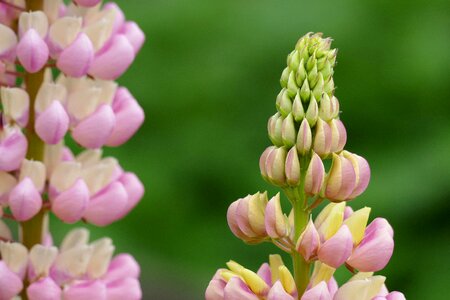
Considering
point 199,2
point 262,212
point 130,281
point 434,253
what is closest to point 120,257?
point 130,281

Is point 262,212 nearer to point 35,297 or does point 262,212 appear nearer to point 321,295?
point 321,295

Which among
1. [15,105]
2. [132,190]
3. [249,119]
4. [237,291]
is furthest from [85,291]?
[249,119]

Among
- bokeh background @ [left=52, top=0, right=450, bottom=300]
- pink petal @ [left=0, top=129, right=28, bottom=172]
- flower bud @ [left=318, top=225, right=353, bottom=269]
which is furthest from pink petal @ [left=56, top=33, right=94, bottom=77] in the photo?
bokeh background @ [left=52, top=0, right=450, bottom=300]

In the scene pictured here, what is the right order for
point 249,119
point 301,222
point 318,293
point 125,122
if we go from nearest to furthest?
point 318,293 → point 301,222 → point 125,122 → point 249,119

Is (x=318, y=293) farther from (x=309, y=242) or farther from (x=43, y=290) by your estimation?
(x=43, y=290)

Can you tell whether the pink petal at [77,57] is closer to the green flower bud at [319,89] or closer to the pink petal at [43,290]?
the pink petal at [43,290]
